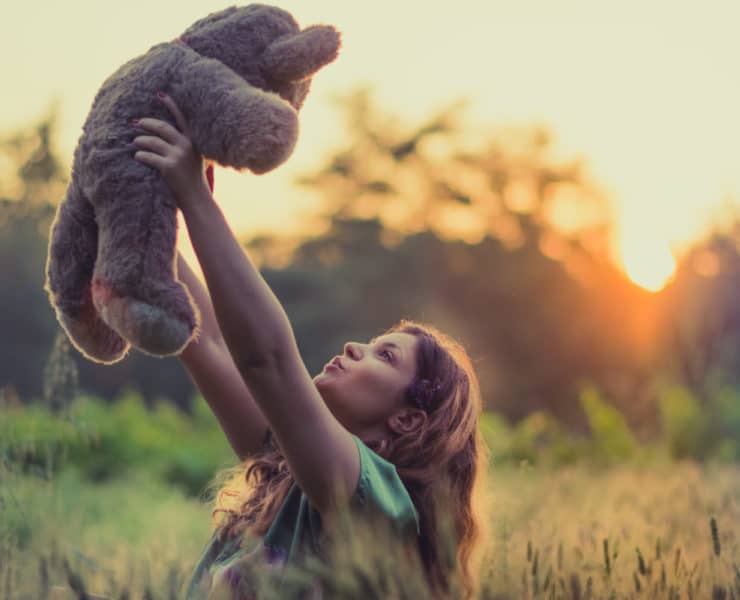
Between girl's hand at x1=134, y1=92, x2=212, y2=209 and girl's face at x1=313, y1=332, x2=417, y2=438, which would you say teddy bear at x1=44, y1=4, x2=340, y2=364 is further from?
girl's face at x1=313, y1=332, x2=417, y2=438

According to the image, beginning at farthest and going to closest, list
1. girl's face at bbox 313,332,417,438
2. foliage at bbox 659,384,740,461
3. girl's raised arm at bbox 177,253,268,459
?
foliage at bbox 659,384,740,461 → girl's raised arm at bbox 177,253,268,459 → girl's face at bbox 313,332,417,438

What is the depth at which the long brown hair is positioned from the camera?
2209 millimetres

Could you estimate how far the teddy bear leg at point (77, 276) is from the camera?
184cm

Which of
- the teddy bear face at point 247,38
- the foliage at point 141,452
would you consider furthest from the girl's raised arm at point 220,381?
the foliage at point 141,452

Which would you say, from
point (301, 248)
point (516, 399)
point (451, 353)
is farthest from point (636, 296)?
point (451, 353)

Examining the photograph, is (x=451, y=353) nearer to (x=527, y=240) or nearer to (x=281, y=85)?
(x=281, y=85)

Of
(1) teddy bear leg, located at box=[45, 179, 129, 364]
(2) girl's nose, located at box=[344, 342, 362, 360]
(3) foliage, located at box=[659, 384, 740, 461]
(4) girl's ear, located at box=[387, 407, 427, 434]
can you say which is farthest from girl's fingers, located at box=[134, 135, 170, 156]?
(3) foliage, located at box=[659, 384, 740, 461]

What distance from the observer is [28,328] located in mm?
23578

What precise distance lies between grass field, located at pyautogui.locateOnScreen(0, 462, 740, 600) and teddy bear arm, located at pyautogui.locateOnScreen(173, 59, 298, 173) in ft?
2.02

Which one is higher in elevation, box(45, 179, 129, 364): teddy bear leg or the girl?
box(45, 179, 129, 364): teddy bear leg

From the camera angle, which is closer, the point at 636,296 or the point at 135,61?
the point at 135,61

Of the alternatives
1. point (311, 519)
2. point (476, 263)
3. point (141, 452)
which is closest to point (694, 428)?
point (141, 452)

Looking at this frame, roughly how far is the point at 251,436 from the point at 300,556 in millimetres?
498

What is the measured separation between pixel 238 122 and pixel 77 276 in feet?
1.50
